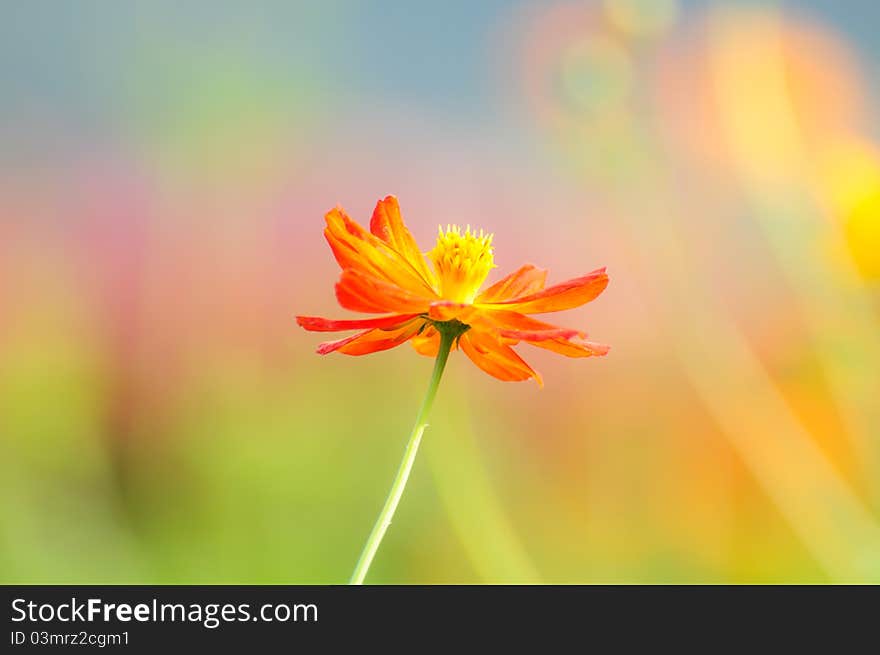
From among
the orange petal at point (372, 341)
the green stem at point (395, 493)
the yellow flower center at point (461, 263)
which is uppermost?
the yellow flower center at point (461, 263)

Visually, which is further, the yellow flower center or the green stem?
the yellow flower center

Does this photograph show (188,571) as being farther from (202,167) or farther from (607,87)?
(607,87)

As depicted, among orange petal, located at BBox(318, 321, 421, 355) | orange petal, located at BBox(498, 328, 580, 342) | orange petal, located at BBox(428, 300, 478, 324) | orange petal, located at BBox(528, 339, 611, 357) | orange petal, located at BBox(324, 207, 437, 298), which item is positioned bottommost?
orange petal, located at BBox(498, 328, 580, 342)

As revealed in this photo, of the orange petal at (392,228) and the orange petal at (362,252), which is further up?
the orange petal at (392,228)

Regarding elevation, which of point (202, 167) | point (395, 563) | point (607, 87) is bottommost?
point (395, 563)

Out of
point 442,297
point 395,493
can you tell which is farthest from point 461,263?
point 395,493
